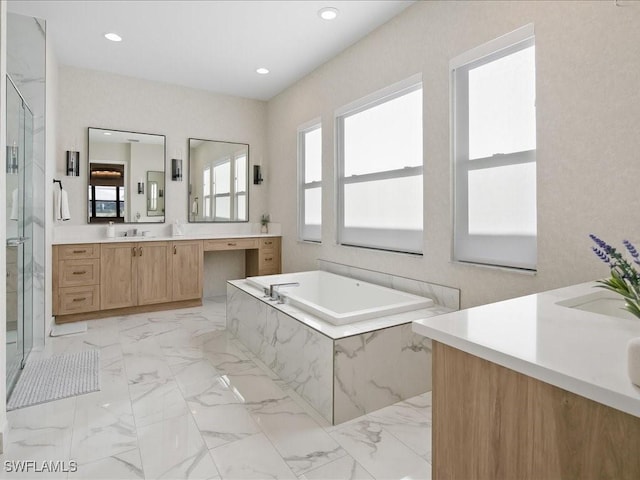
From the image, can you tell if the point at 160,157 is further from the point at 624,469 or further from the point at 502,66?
the point at 624,469

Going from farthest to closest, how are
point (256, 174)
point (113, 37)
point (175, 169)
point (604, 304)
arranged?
point (256, 174) < point (175, 169) < point (113, 37) < point (604, 304)

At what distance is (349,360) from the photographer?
2084 millimetres

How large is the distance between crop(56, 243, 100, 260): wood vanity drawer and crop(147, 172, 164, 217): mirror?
0.90m

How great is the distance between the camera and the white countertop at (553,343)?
0.68 m

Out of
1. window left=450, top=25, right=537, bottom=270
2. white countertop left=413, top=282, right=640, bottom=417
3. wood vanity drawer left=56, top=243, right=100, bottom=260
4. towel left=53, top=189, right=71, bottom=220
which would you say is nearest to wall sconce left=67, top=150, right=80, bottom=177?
towel left=53, top=189, right=71, bottom=220

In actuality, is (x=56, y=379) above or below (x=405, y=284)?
below

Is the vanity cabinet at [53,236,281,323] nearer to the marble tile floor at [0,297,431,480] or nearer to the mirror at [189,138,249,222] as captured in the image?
the mirror at [189,138,249,222]

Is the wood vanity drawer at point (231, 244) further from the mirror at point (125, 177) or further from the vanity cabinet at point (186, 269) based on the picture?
the mirror at point (125, 177)

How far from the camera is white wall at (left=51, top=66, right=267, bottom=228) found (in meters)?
4.30

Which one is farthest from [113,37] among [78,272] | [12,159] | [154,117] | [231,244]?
[231,244]

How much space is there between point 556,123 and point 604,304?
1140 mm

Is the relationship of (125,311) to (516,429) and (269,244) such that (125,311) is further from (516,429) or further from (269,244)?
(516,429)

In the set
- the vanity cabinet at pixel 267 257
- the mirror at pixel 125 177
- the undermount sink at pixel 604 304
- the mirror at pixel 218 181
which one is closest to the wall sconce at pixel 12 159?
the mirror at pixel 125 177

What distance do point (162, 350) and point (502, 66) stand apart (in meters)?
3.33
